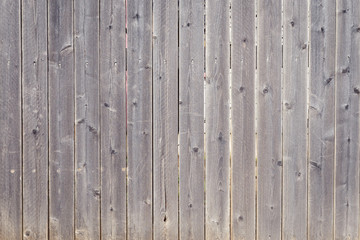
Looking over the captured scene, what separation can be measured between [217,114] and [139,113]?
0.46 m

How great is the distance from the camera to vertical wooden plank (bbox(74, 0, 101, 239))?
7.79ft

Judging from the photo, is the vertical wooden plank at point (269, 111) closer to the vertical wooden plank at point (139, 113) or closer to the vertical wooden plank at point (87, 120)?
the vertical wooden plank at point (139, 113)

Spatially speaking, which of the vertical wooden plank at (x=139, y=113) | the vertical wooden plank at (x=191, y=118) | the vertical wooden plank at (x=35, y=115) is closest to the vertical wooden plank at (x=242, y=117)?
the vertical wooden plank at (x=191, y=118)

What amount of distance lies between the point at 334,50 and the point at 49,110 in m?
1.74

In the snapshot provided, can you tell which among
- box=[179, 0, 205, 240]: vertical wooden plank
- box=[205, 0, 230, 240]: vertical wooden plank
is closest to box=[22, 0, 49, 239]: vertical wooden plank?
box=[179, 0, 205, 240]: vertical wooden plank

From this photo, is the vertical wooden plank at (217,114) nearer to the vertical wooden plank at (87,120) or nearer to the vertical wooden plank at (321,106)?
the vertical wooden plank at (321,106)

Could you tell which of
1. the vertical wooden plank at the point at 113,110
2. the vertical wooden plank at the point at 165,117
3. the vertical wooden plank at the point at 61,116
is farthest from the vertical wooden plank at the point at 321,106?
the vertical wooden plank at the point at 61,116

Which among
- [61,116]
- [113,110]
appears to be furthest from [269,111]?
[61,116]

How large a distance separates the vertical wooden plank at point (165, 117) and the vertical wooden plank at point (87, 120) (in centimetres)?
35

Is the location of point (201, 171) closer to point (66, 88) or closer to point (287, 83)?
point (287, 83)

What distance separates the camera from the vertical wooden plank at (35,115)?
238cm

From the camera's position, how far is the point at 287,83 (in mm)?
2387

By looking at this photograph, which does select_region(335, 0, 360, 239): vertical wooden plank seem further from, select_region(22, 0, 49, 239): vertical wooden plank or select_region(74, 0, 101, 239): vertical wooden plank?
select_region(22, 0, 49, 239): vertical wooden plank

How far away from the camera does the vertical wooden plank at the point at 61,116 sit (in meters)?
2.38
